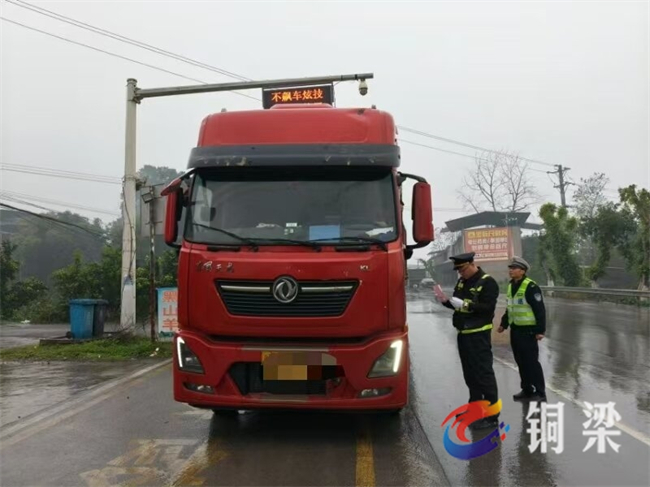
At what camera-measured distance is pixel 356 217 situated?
4.73 m

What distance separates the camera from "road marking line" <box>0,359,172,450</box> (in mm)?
5160

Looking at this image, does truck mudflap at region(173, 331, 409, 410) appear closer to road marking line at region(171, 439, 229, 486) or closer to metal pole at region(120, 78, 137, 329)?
road marking line at region(171, 439, 229, 486)

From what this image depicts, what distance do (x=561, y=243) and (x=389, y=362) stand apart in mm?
29353

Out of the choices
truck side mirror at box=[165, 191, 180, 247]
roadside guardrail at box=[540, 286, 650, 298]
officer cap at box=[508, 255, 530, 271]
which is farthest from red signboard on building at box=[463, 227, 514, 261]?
truck side mirror at box=[165, 191, 180, 247]

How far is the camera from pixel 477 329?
5234 millimetres

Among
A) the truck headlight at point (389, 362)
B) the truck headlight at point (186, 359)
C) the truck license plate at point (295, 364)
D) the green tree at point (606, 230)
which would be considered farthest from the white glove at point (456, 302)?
the green tree at point (606, 230)

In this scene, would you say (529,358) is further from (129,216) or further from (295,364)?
(129,216)

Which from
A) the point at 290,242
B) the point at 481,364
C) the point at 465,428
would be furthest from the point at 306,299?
the point at 465,428

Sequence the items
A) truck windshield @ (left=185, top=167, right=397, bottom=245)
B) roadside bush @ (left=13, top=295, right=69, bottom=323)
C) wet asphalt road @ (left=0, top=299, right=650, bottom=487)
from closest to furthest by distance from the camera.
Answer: wet asphalt road @ (left=0, top=299, right=650, bottom=487), truck windshield @ (left=185, top=167, right=397, bottom=245), roadside bush @ (left=13, top=295, right=69, bottom=323)

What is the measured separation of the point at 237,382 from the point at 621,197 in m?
24.1

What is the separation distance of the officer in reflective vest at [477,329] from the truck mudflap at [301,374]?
102cm

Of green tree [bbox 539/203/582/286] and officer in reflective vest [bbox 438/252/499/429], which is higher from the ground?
green tree [bbox 539/203/582/286]

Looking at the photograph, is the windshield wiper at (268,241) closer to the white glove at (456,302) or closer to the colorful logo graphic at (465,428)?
the white glove at (456,302)

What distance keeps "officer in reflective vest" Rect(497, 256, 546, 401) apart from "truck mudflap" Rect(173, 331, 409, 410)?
229 centimetres
